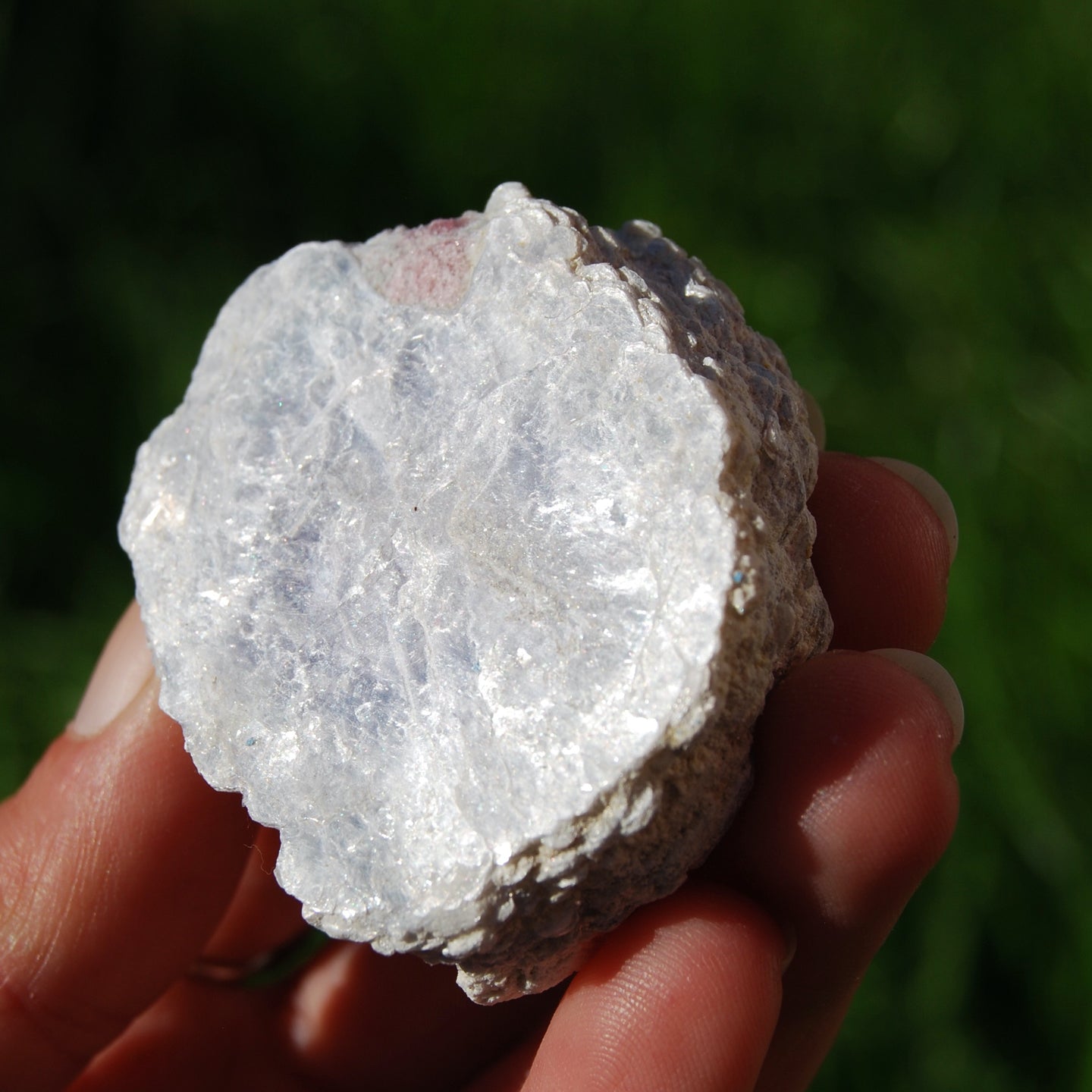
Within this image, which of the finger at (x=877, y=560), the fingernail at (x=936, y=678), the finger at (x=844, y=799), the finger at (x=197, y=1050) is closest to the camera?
the finger at (x=844, y=799)

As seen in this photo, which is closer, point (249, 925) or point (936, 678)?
point (936, 678)

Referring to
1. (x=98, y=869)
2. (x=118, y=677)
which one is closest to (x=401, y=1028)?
(x=98, y=869)

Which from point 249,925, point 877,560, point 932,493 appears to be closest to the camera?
point 877,560

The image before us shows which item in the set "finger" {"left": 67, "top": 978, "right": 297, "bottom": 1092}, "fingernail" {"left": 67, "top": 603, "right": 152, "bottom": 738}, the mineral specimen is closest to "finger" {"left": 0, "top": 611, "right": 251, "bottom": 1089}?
"fingernail" {"left": 67, "top": 603, "right": 152, "bottom": 738}

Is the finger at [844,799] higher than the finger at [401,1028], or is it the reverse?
the finger at [844,799]

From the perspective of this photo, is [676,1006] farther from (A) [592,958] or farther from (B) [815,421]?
(B) [815,421]

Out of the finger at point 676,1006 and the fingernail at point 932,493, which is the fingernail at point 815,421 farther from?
the finger at point 676,1006

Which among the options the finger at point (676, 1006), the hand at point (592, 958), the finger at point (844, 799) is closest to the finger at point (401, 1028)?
the hand at point (592, 958)
